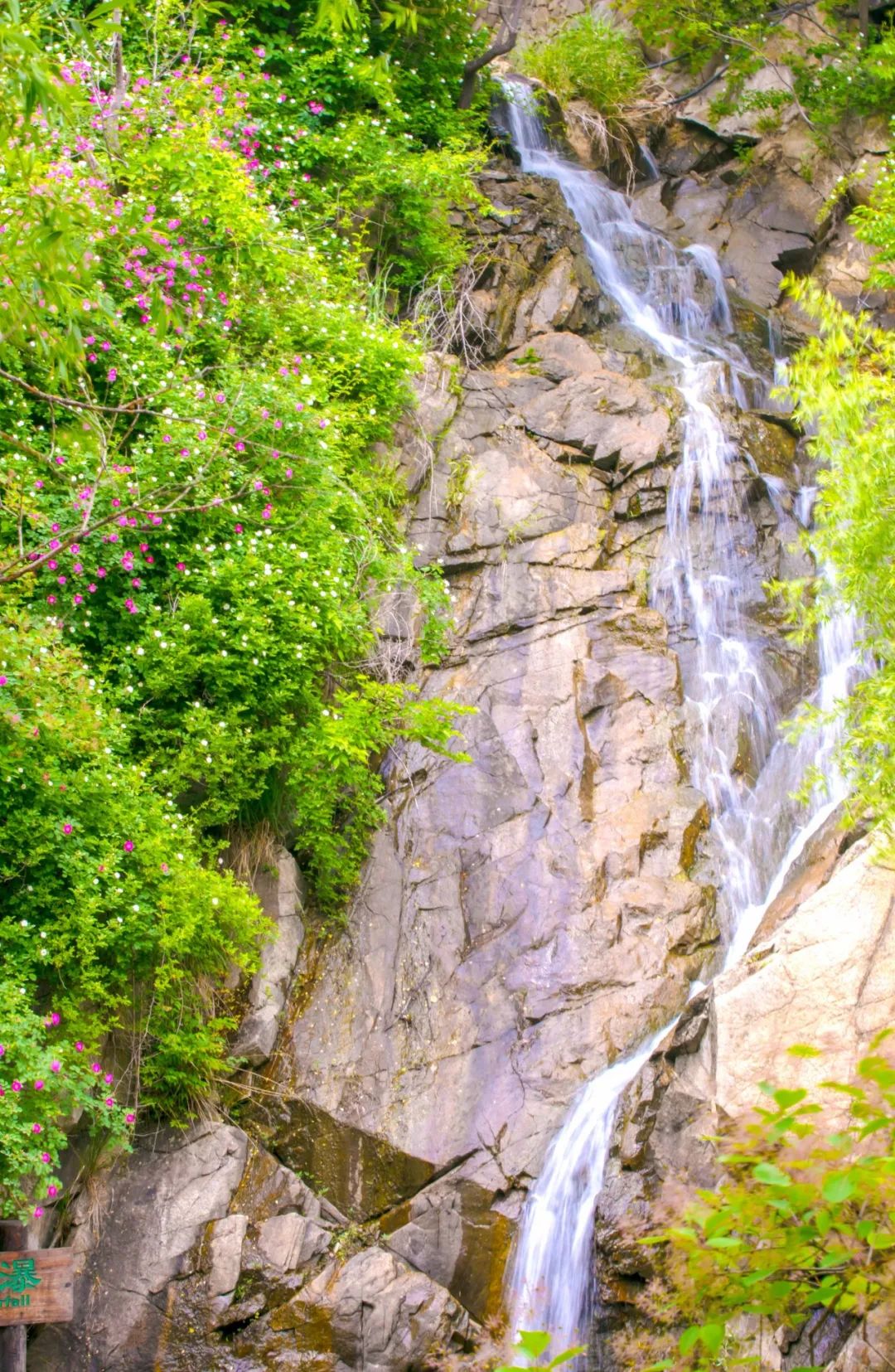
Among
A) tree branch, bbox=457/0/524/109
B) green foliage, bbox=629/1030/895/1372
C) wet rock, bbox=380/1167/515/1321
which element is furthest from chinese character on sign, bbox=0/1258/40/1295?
tree branch, bbox=457/0/524/109

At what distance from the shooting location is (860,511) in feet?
21.3

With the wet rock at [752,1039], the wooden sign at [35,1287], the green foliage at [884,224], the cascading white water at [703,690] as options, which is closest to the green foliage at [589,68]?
the cascading white water at [703,690]

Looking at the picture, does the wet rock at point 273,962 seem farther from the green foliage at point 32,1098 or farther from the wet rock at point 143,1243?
the green foliage at point 32,1098

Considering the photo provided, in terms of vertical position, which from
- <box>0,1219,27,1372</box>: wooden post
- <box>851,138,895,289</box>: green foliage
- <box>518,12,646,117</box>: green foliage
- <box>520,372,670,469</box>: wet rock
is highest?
<box>518,12,646,117</box>: green foliage

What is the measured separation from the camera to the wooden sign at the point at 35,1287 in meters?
6.13

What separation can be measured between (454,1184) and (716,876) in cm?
288

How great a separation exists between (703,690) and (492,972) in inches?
122

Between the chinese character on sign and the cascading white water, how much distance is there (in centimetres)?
258

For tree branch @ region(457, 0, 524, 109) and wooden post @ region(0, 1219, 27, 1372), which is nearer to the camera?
wooden post @ region(0, 1219, 27, 1372)

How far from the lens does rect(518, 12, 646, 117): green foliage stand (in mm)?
16750

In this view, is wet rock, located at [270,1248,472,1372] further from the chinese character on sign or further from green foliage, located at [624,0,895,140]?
green foliage, located at [624,0,895,140]

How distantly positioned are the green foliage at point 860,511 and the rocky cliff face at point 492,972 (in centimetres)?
83

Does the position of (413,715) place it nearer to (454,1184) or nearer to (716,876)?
(716,876)

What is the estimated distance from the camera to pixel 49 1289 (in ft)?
20.4
